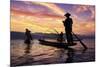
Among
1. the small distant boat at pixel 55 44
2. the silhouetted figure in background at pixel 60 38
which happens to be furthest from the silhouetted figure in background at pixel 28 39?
the silhouetted figure in background at pixel 60 38

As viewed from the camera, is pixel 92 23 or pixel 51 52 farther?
pixel 92 23

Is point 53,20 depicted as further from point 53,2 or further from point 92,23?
point 92,23

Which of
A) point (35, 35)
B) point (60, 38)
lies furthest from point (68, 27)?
point (35, 35)

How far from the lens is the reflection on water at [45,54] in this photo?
2.33 meters

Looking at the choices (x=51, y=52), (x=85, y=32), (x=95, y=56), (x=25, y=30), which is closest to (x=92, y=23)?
(x=85, y=32)

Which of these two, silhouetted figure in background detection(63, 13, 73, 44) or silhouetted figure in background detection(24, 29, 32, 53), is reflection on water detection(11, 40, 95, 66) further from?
silhouetted figure in background detection(63, 13, 73, 44)

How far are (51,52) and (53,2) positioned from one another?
1.83 ft

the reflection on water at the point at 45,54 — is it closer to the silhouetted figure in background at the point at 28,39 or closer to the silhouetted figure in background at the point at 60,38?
the silhouetted figure in background at the point at 28,39

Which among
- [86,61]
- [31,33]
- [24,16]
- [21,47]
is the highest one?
[24,16]

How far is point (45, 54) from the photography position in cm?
245

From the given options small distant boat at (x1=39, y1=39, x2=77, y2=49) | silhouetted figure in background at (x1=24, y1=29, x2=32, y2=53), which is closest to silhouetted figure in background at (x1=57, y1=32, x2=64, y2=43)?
small distant boat at (x1=39, y1=39, x2=77, y2=49)

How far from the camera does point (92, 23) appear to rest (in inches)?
106

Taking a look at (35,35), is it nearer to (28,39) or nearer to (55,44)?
(28,39)

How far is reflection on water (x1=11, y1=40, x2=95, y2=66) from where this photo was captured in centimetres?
233
